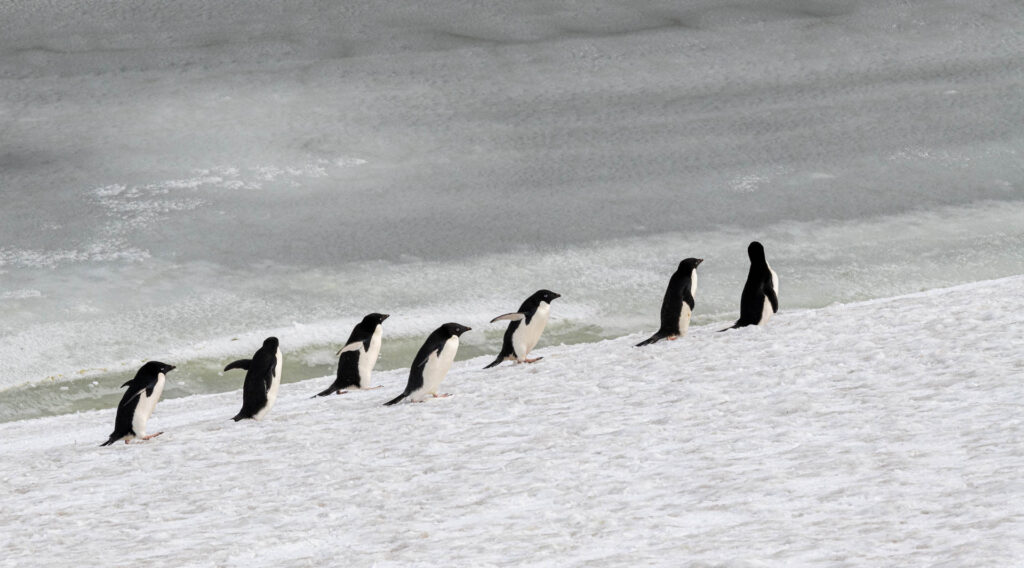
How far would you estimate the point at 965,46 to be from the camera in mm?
14648

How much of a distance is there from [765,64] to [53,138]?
25.5ft

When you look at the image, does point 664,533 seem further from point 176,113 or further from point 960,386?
point 176,113

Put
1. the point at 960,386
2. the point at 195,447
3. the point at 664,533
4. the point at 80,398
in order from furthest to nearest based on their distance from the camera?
the point at 80,398
the point at 195,447
the point at 960,386
the point at 664,533

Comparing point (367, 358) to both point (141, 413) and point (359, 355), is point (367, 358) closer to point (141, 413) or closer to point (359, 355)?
point (359, 355)

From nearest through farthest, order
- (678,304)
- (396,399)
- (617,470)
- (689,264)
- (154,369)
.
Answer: (617,470) → (396,399) → (154,369) → (678,304) → (689,264)

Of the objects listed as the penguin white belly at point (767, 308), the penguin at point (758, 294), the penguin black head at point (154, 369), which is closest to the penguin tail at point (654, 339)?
the penguin at point (758, 294)

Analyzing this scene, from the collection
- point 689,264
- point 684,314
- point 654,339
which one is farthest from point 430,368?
point 689,264

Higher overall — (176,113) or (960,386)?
(176,113)

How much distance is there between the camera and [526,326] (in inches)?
256

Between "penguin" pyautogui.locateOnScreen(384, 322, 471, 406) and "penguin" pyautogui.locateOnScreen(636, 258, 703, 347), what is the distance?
128cm

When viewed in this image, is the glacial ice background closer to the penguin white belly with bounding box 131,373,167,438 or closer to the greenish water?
the greenish water

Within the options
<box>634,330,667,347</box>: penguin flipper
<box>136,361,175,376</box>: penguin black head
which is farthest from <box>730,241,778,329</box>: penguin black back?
<box>136,361,175,376</box>: penguin black head

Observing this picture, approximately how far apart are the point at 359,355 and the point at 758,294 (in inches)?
82.3

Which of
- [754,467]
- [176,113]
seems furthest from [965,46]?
[754,467]
